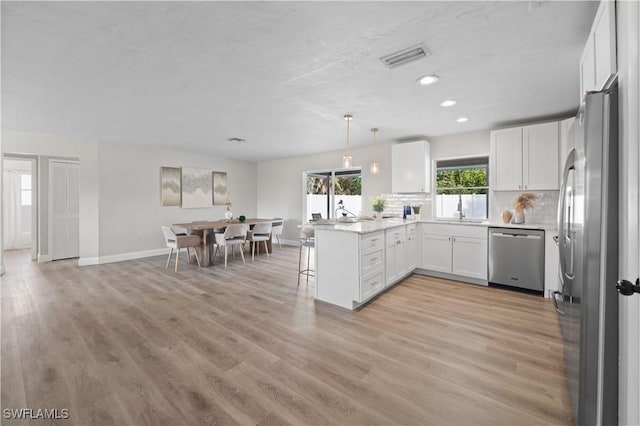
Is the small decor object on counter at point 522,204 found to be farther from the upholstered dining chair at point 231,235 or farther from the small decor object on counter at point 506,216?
the upholstered dining chair at point 231,235

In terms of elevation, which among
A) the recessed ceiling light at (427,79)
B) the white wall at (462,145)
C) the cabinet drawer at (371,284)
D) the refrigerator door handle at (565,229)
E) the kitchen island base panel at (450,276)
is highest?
the recessed ceiling light at (427,79)

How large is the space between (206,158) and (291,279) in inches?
180

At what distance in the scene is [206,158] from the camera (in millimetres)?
7188

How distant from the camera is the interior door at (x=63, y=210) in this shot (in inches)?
224

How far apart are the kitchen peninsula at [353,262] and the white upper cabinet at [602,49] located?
207 cm

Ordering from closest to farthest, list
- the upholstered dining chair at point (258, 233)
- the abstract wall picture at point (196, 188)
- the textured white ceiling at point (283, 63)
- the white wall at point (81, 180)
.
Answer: the textured white ceiling at point (283, 63) → the white wall at point (81, 180) → the upholstered dining chair at point (258, 233) → the abstract wall picture at point (196, 188)

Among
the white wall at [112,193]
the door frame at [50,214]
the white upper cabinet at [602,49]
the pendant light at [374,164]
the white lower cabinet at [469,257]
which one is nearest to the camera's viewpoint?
the white upper cabinet at [602,49]

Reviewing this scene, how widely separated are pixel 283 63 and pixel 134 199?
527cm

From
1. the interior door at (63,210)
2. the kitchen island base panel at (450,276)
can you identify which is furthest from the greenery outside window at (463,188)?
the interior door at (63,210)

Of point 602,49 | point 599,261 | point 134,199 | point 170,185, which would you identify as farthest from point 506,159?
point 134,199

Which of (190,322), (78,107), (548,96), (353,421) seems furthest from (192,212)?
(548,96)

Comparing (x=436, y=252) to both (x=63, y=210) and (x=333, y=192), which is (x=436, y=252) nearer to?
(x=333, y=192)

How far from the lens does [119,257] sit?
225 inches

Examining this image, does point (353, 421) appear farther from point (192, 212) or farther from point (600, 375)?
point (192, 212)
